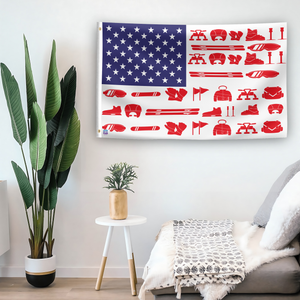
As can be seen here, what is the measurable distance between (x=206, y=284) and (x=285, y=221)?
18.7 inches

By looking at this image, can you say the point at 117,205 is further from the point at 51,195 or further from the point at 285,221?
Result: the point at 285,221

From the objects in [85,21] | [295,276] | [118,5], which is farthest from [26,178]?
[295,276]

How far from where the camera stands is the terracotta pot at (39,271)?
2.42 meters

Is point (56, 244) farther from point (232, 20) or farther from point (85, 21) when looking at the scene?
point (232, 20)

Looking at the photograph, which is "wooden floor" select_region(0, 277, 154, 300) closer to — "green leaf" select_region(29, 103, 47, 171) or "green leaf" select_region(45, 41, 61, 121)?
"green leaf" select_region(29, 103, 47, 171)

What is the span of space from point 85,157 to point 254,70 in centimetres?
142

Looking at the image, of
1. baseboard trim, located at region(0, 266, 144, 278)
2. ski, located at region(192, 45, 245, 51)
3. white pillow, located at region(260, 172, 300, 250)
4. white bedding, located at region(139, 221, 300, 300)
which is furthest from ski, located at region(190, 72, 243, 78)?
baseboard trim, located at region(0, 266, 144, 278)

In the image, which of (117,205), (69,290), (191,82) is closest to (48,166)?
(117,205)

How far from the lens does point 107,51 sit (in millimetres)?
2666

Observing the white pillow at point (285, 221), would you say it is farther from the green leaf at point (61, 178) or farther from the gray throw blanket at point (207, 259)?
the green leaf at point (61, 178)

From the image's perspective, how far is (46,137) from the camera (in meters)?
2.34

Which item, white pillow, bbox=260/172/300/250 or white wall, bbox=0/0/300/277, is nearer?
white pillow, bbox=260/172/300/250

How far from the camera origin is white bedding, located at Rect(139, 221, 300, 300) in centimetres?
159

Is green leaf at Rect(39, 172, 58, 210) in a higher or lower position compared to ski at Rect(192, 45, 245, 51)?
lower
